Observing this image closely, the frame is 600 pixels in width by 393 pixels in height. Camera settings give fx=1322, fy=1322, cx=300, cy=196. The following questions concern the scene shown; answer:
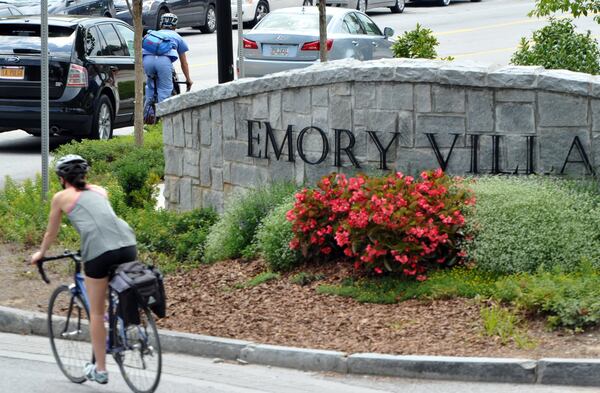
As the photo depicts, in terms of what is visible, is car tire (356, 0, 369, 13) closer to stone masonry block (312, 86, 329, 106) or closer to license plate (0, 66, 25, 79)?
license plate (0, 66, 25, 79)

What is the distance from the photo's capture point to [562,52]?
47.5 ft

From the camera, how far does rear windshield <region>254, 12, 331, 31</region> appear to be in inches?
917

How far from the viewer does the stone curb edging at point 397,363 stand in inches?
319

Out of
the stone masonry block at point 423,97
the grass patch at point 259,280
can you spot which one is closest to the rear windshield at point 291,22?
the stone masonry block at point 423,97

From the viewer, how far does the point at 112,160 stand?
50.4 feet

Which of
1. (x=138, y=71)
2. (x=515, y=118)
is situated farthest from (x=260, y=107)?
(x=138, y=71)

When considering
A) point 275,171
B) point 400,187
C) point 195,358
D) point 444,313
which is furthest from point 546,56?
point 195,358

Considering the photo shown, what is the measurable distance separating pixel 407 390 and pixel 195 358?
5.61 ft

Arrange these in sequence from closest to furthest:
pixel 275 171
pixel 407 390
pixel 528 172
A: pixel 407 390
pixel 528 172
pixel 275 171

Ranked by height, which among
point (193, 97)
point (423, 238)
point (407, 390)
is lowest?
point (407, 390)

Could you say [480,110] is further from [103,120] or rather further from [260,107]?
[103,120]

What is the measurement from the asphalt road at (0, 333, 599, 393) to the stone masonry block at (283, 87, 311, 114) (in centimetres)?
340

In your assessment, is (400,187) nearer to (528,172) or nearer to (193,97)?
(528,172)

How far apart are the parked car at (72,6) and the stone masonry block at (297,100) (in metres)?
19.5
